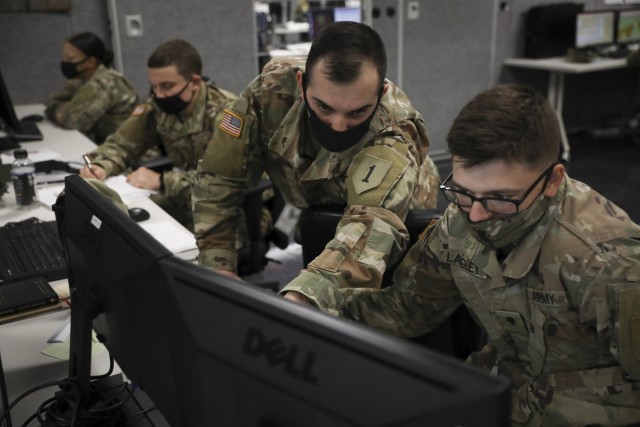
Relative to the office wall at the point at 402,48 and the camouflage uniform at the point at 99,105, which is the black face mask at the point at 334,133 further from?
the office wall at the point at 402,48

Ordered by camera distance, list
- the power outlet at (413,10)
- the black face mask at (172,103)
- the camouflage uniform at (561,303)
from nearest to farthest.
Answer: the camouflage uniform at (561,303) → the black face mask at (172,103) → the power outlet at (413,10)

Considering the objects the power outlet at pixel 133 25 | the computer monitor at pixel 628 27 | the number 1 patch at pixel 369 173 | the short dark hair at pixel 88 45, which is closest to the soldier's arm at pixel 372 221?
the number 1 patch at pixel 369 173

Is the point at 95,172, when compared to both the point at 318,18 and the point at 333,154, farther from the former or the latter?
the point at 318,18

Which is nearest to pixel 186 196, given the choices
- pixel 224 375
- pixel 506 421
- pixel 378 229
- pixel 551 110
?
pixel 378 229

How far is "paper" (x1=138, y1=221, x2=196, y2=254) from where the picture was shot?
1.59 meters

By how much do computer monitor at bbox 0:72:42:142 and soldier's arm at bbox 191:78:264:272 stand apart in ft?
4.33

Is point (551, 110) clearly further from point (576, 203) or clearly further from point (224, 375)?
point (224, 375)

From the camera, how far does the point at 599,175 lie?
4.07 m

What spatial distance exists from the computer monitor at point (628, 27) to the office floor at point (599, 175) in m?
0.74

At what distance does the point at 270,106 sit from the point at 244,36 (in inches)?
92.5

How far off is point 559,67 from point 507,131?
3656 mm


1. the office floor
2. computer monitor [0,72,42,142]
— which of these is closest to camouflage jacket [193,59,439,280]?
the office floor

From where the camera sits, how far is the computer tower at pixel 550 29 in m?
4.50

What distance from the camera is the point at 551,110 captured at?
1005 millimetres
